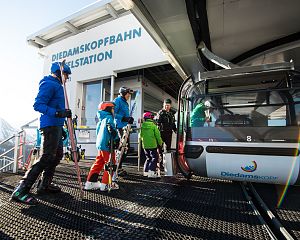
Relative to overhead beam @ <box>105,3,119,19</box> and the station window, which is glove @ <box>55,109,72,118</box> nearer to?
the station window

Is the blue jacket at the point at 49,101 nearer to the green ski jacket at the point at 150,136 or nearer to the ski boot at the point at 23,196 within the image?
the ski boot at the point at 23,196

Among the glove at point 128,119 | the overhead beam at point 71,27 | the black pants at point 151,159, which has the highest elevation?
the overhead beam at point 71,27

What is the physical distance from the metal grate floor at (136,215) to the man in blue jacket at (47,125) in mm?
181

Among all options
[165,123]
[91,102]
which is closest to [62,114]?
[165,123]

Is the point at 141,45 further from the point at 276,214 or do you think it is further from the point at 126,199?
the point at 276,214

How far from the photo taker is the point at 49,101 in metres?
2.67

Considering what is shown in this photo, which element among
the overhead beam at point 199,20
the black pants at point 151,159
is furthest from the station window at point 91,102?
the overhead beam at point 199,20

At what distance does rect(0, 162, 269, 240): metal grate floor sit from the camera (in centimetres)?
162

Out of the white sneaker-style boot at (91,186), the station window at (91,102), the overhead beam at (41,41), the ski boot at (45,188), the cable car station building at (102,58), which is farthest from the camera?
the overhead beam at (41,41)

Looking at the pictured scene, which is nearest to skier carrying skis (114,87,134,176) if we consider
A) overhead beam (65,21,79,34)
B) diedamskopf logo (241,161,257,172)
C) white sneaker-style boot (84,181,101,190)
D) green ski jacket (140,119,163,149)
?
green ski jacket (140,119,163,149)

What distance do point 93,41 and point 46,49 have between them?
300 cm

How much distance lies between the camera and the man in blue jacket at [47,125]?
235 cm

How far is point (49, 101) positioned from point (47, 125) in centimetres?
36

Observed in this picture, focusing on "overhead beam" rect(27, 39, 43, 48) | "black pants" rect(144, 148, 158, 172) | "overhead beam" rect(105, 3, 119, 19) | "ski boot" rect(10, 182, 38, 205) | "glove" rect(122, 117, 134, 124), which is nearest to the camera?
"ski boot" rect(10, 182, 38, 205)
